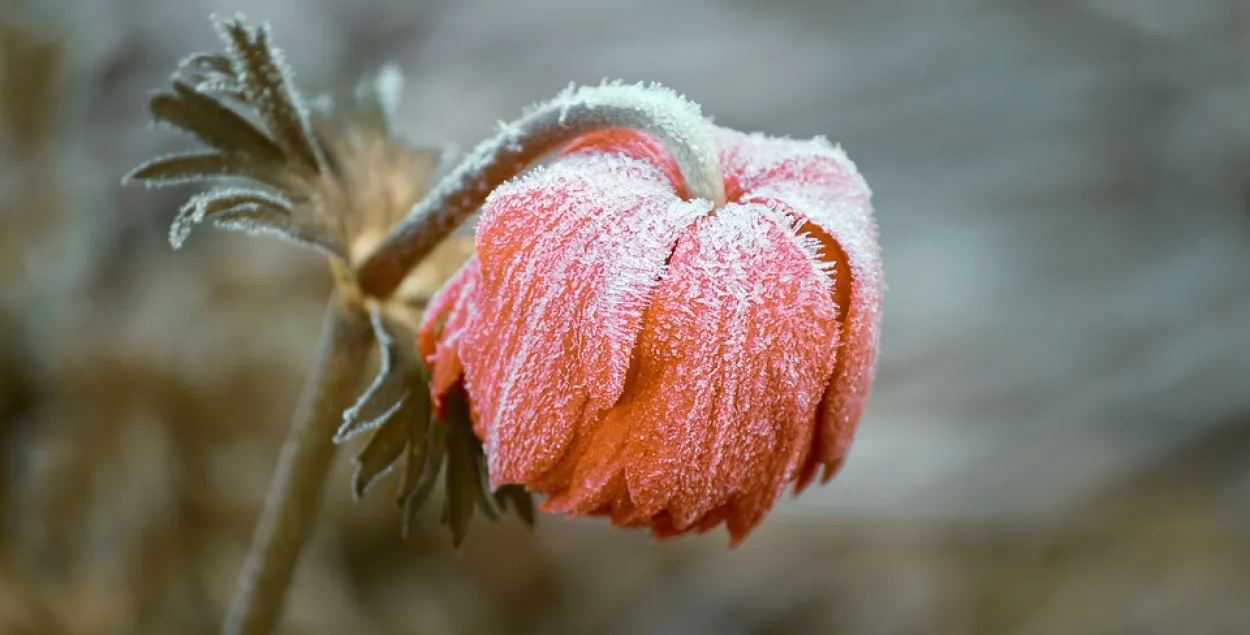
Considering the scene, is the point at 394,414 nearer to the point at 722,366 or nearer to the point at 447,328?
the point at 447,328

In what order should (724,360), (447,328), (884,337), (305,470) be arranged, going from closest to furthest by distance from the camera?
1. (724,360)
2. (447,328)
3. (305,470)
4. (884,337)

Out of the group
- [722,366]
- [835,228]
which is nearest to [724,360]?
[722,366]

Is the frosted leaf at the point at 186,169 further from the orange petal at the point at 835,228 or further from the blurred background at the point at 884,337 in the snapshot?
the blurred background at the point at 884,337

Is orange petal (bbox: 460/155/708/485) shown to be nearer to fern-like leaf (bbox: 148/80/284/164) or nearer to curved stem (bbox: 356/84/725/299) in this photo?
curved stem (bbox: 356/84/725/299)

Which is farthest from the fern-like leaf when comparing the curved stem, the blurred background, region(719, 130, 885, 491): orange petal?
the blurred background

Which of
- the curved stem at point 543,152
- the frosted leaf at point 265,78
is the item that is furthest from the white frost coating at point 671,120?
the frosted leaf at point 265,78
